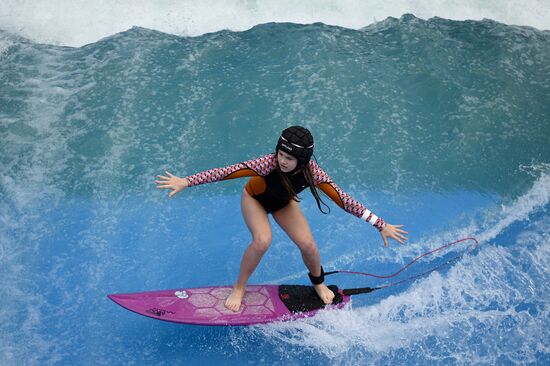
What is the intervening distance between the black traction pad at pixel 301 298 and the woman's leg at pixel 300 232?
19cm

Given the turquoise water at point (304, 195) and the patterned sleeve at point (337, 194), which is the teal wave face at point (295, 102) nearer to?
the turquoise water at point (304, 195)

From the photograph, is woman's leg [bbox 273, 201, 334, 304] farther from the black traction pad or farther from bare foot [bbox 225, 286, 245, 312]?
bare foot [bbox 225, 286, 245, 312]

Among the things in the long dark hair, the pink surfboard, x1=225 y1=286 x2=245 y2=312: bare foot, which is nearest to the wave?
the pink surfboard

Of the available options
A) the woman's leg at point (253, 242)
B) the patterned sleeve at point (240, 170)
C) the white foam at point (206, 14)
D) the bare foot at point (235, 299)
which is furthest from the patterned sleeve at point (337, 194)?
the white foam at point (206, 14)

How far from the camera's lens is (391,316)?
4.30 meters

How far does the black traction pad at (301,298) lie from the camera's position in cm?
404

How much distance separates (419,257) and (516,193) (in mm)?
1432

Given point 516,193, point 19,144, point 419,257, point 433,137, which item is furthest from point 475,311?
point 19,144

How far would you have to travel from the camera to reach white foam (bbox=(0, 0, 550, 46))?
7.43 m

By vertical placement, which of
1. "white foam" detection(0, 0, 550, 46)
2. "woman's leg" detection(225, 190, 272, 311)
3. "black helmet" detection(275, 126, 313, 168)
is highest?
"white foam" detection(0, 0, 550, 46)

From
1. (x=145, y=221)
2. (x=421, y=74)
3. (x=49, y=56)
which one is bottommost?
(x=145, y=221)

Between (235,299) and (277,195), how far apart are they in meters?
0.81

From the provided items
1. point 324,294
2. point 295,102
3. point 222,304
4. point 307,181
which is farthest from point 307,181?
point 295,102

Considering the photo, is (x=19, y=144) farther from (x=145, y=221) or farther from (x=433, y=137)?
(x=433, y=137)
